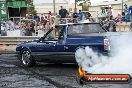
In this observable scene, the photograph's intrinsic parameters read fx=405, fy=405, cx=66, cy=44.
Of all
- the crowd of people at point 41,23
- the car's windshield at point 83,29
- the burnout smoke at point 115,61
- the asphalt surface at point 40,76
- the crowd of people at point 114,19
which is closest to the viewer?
the burnout smoke at point 115,61

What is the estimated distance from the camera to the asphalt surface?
969 centimetres

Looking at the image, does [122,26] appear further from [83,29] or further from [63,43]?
[63,43]

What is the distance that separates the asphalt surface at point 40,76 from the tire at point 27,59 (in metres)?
0.21

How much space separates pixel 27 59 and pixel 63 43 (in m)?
1.88

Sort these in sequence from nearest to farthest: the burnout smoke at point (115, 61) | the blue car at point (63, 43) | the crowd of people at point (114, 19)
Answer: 1. the burnout smoke at point (115, 61)
2. the blue car at point (63, 43)
3. the crowd of people at point (114, 19)

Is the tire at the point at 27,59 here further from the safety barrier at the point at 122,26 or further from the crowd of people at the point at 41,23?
the safety barrier at the point at 122,26

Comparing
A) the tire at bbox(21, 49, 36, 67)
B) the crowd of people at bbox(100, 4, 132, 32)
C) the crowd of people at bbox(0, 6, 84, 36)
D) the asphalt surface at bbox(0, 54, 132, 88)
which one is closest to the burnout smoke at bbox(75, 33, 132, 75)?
the asphalt surface at bbox(0, 54, 132, 88)

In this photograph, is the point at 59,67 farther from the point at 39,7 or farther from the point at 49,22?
the point at 39,7

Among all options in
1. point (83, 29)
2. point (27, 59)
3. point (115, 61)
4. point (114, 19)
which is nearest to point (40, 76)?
point (83, 29)

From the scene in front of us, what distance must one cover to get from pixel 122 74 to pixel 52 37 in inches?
311

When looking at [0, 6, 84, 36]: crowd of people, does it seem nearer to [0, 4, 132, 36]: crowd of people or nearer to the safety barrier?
[0, 4, 132, 36]: crowd of people

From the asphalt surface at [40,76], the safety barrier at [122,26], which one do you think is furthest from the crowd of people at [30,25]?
the asphalt surface at [40,76]

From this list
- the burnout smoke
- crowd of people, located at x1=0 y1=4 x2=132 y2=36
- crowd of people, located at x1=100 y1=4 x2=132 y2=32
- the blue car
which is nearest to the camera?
the burnout smoke

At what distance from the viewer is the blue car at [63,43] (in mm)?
12312
